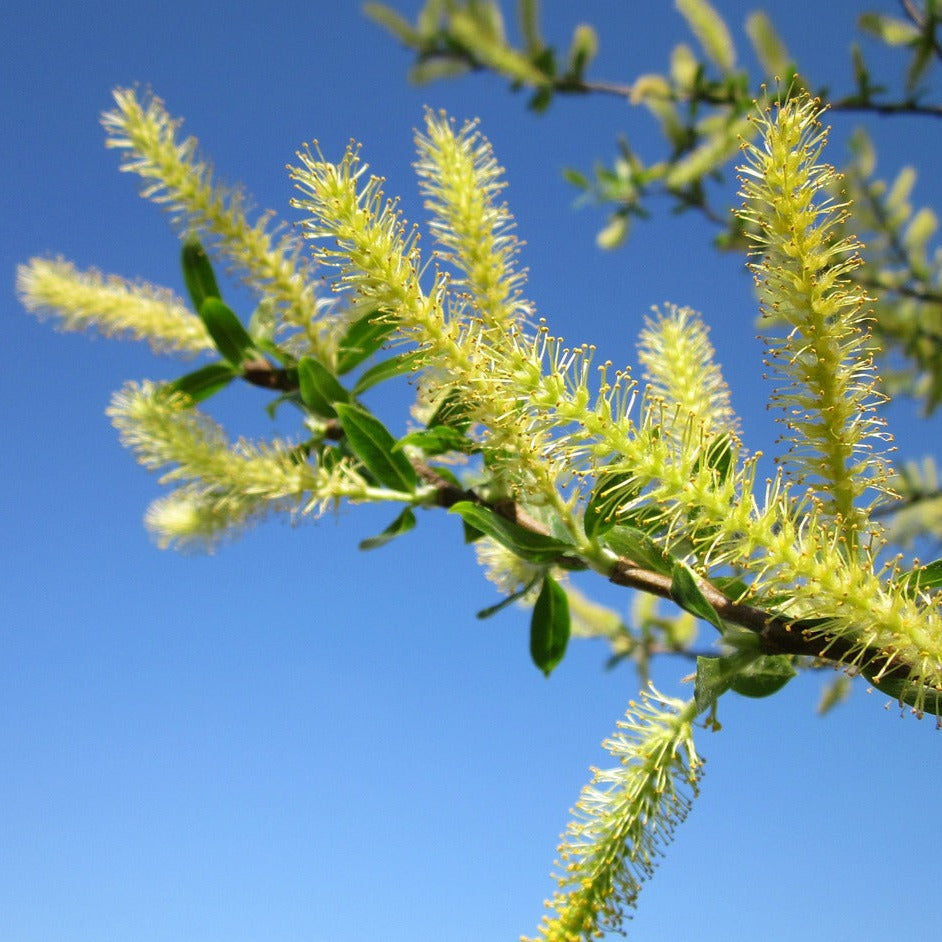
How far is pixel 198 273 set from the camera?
2.04 m

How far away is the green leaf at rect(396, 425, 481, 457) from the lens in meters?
1.46

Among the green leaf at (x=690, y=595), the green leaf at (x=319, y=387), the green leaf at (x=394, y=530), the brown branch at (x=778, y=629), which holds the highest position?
the green leaf at (x=319, y=387)

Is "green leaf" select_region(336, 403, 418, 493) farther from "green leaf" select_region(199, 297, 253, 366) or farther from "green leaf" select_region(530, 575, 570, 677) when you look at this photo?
"green leaf" select_region(199, 297, 253, 366)

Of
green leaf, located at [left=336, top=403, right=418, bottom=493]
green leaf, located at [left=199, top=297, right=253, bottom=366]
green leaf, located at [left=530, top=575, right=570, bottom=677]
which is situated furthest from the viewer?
green leaf, located at [left=199, top=297, right=253, bottom=366]

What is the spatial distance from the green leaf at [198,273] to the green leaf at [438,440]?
0.69 meters

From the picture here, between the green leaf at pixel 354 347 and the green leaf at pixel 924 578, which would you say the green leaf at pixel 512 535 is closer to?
the green leaf at pixel 924 578

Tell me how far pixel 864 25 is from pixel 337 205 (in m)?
3.73

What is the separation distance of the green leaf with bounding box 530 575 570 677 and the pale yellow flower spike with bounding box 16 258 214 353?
107 cm

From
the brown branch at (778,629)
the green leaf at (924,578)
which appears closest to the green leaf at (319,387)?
the brown branch at (778,629)

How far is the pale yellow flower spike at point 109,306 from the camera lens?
2238 millimetres

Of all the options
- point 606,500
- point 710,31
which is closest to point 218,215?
point 606,500

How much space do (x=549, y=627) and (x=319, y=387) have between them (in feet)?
2.05

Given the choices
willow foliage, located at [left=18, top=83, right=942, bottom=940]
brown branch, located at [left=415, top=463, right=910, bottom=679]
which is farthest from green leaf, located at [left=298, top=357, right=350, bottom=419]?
brown branch, located at [left=415, top=463, right=910, bottom=679]

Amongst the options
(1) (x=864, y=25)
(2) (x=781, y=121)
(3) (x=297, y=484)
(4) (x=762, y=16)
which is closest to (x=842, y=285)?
(2) (x=781, y=121)
